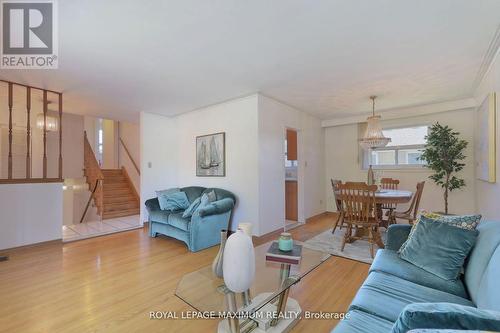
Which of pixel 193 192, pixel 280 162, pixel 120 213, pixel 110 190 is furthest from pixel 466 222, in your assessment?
pixel 110 190

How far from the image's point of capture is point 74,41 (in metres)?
2.19

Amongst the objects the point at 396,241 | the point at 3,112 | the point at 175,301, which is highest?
the point at 3,112

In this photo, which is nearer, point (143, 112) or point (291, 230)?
point (291, 230)

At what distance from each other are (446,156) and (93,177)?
7675mm

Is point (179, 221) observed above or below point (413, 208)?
below

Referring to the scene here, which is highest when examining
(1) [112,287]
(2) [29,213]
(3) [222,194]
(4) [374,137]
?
(4) [374,137]

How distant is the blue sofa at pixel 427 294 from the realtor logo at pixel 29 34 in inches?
114

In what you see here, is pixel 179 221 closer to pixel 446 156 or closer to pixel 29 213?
pixel 29 213

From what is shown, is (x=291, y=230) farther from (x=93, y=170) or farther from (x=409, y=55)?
(x=93, y=170)

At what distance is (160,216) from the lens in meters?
3.77

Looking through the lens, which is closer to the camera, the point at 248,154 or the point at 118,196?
the point at 248,154

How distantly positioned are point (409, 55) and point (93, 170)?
685 centimetres

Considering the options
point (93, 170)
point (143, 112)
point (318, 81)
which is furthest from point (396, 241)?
point (93, 170)

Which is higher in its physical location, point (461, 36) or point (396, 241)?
point (461, 36)
